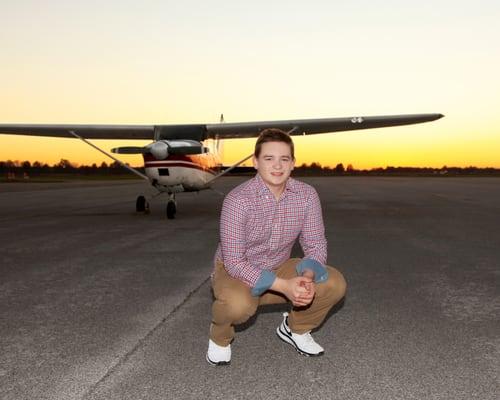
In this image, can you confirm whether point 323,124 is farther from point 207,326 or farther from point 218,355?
point 218,355

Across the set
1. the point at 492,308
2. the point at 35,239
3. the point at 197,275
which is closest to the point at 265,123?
the point at 35,239

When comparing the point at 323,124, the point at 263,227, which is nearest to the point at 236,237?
the point at 263,227

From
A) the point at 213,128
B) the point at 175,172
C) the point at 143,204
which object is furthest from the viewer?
the point at 213,128

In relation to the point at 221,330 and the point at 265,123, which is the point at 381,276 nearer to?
the point at 221,330

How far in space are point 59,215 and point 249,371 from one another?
11711mm

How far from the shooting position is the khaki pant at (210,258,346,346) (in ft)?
9.96

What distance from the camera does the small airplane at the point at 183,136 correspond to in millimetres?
12844

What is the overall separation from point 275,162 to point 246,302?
825mm

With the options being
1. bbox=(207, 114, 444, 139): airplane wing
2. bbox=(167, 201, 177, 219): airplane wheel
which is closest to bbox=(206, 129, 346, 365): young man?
bbox=(167, 201, 177, 219): airplane wheel

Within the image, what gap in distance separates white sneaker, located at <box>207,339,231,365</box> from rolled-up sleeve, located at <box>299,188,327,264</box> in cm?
73

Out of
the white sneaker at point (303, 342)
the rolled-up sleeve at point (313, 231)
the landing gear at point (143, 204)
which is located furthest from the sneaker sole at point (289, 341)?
the landing gear at point (143, 204)

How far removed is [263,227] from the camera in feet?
10.0

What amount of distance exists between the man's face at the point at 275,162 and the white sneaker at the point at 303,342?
96 cm

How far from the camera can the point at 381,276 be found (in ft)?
18.2
